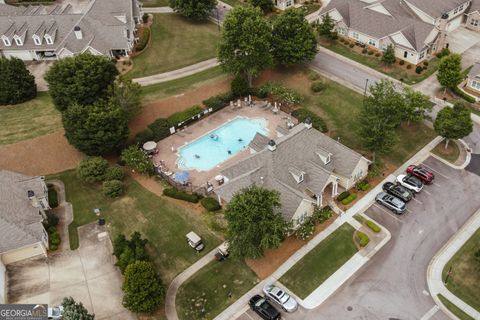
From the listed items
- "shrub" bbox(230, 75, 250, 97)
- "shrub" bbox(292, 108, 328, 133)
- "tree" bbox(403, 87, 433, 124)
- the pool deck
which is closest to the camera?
the pool deck

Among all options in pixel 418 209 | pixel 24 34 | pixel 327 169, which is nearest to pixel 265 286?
pixel 327 169

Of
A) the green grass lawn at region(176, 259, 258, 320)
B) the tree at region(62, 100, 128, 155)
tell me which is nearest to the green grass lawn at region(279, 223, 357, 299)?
the green grass lawn at region(176, 259, 258, 320)

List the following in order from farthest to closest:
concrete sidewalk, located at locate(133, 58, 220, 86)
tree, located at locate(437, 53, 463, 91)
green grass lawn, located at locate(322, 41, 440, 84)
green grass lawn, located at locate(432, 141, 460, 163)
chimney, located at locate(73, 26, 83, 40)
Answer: chimney, located at locate(73, 26, 83, 40)
concrete sidewalk, located at locate(133, 58, 220, 86)
green grass lawn, located at locate(322, 41, 440, 84)
tree, located at locate(437, 53, 463, 91)
green grass lawn, located at locate(432, 141, 460, 163)

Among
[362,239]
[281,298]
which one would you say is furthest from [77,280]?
[362,239]

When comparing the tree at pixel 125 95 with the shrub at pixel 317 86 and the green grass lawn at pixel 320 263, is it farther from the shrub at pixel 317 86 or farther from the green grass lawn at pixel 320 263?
the green grass lawn at pixel 320 263

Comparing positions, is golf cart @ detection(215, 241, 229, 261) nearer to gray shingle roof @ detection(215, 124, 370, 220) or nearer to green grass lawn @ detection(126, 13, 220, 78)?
gray shingle roof @ detection(215, 124, 370, 220)

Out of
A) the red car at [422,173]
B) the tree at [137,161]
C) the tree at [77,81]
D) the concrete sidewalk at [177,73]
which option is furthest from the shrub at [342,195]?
the concrete sidewalk at [177,73]

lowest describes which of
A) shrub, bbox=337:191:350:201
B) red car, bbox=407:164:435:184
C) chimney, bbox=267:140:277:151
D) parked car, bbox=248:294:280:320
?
parked car, bbox=248:294:280:320
